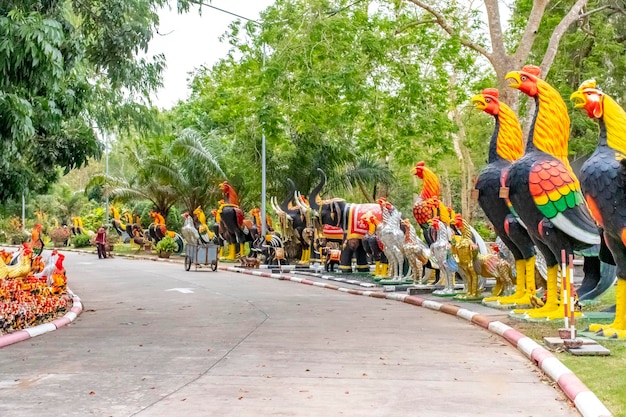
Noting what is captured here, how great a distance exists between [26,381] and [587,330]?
6948mm

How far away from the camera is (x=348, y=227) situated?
79.0ft

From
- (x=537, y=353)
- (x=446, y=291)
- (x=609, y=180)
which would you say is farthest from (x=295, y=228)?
(x=537, y=353)

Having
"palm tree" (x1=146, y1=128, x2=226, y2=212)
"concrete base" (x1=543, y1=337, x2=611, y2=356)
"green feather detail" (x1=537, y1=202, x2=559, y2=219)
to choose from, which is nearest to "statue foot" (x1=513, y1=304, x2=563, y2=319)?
"green feather detail" (x1=537, y1=202, x2=559, y2=219)

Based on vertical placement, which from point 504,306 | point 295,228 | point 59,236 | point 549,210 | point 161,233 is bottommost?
point 504,306

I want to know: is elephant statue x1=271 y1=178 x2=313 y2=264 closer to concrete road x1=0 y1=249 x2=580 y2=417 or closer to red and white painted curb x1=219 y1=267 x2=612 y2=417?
red and white painted curb x1=219 y1=267 x2=612 y2=417

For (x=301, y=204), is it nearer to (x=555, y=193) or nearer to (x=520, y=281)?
(x=520, y=281)

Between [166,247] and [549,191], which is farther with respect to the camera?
[166,247]

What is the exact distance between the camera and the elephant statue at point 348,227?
23797 mm

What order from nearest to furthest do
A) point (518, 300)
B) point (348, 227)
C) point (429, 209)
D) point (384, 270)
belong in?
point (518, 300) < point (429, 209) < point (384, 270) < point (348, 227)

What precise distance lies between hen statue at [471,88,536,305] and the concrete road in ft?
5.22

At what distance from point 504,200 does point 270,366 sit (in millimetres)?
6634

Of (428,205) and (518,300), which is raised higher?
(428,205)

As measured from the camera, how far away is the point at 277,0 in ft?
64.4

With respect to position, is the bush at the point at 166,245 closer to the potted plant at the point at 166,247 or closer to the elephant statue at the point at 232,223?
the potted plant at the point at 166,247
